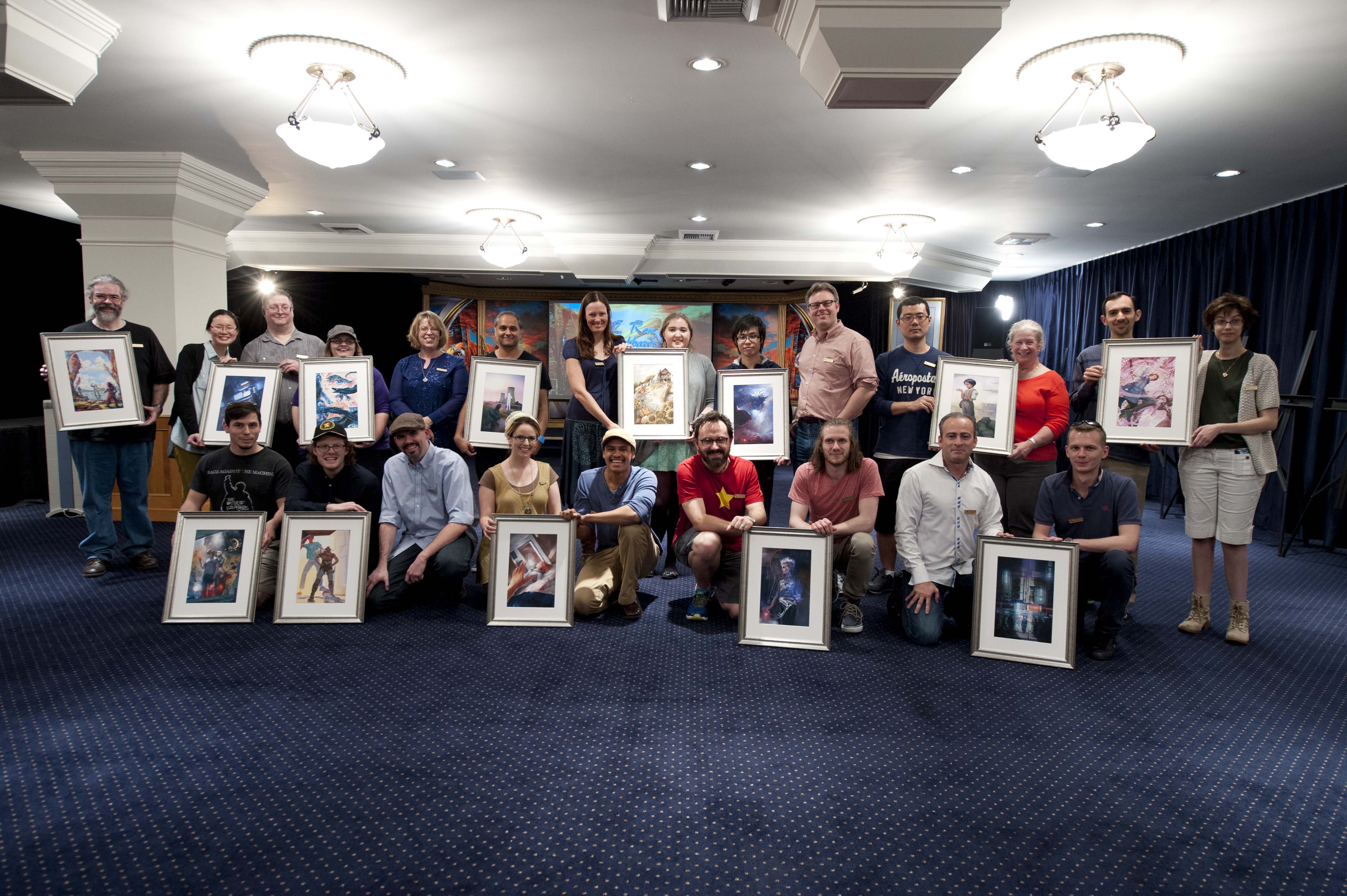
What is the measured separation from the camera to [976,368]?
12.2ft

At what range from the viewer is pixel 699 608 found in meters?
3.51

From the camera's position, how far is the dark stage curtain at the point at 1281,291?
218 inches

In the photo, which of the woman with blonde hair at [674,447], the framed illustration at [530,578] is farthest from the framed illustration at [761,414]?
the framed illustration at [530,578]

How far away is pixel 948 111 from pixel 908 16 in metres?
1.72

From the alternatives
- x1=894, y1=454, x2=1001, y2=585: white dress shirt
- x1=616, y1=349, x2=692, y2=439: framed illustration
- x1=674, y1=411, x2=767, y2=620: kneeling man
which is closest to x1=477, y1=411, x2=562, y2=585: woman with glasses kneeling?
x1=616, y1=349, x2=692, y2=439: framed illustration

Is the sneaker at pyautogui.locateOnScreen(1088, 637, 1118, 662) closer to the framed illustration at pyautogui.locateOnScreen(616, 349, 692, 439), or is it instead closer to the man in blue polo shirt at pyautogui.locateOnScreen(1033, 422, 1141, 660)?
the man in blue polo shirt at pyautogui.locateOnScreen(1033, 422, 1141, 660)

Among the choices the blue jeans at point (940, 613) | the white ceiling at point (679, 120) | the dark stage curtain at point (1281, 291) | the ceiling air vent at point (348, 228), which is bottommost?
the blue jeans at point (940, 613)

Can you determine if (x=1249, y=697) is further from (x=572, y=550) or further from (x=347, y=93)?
(x=347, y=93)

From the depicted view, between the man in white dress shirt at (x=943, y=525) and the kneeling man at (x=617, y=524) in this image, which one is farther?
the kneeling man at (x=617, y=524)

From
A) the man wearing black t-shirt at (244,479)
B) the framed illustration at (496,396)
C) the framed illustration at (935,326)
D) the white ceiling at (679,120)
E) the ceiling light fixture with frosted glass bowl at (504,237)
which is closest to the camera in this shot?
the white ceiling at (679,120)

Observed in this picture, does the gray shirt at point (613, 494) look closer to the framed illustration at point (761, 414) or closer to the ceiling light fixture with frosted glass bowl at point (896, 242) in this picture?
the framed illustration at point (761, 414)

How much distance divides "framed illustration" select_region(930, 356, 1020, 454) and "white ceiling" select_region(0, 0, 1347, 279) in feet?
4.65

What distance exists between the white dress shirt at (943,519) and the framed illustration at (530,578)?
58.4 inches

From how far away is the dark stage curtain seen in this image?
5543 millimetres
